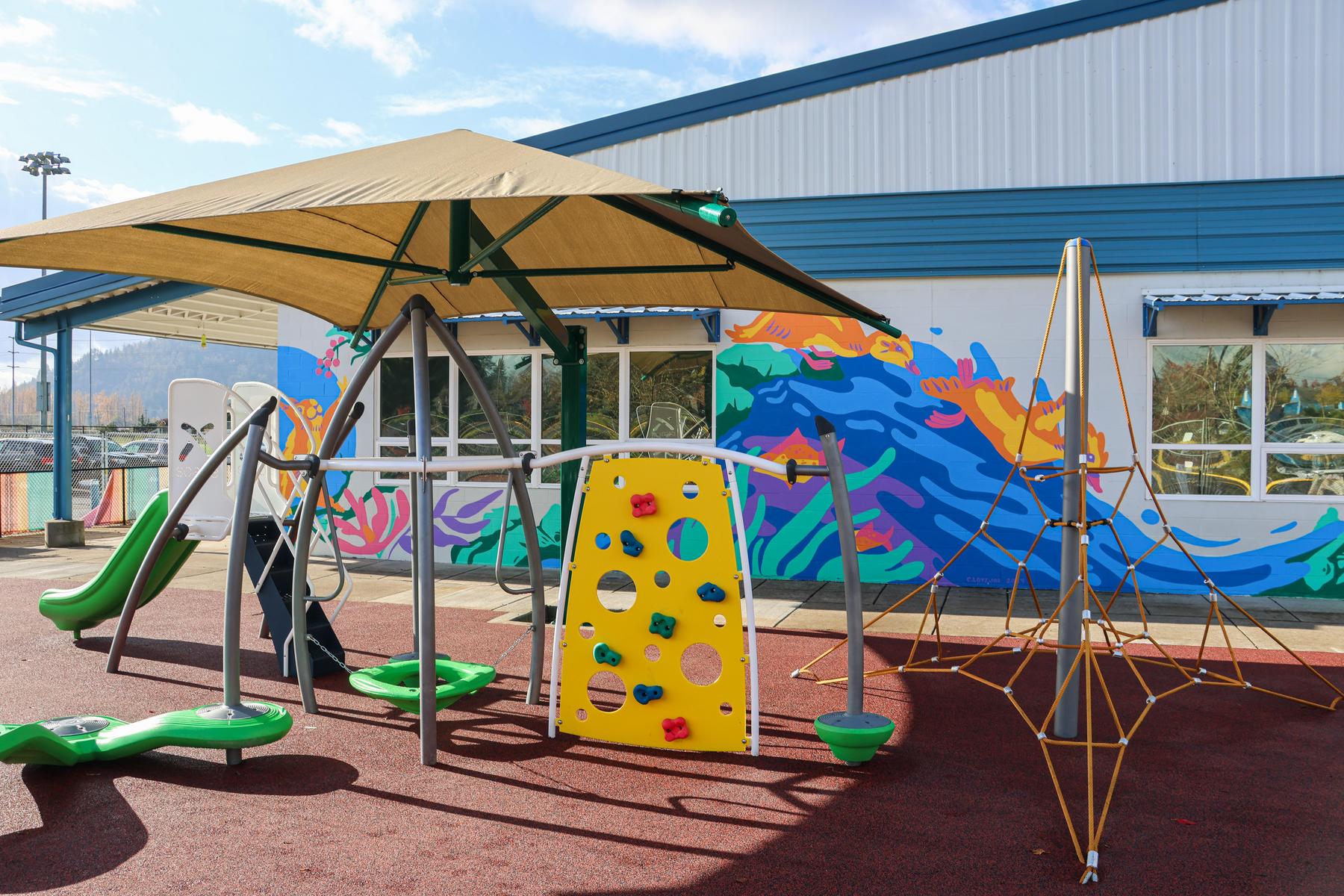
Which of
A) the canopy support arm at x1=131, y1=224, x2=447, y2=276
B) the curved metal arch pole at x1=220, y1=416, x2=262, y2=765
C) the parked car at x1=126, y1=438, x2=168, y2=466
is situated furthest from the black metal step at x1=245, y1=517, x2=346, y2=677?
the parked car at x1=126, y1=438, x2=168, y2=466

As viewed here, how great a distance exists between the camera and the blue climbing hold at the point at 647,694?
4.87m

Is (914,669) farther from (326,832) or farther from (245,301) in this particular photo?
(245,301)

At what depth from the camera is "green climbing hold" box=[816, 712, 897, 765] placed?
4.46m

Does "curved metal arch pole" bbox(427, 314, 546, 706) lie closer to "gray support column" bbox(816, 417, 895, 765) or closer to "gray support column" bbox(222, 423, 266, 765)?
"gray support column" bbox(222, 423, 266, 765)

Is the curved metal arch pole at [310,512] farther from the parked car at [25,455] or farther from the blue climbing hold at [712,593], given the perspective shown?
the parked car at [25,455]

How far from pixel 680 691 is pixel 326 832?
5.82ft

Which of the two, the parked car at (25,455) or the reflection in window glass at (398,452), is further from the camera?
the parked car at (25,455)

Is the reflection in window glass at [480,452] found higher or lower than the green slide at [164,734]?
higher

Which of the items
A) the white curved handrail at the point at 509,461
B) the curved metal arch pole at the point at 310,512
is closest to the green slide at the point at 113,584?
the curved metal arch pole at the point at 310,512

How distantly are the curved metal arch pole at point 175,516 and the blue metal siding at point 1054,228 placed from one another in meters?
5.97

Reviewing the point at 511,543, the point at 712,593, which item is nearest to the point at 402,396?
the point at 511,543

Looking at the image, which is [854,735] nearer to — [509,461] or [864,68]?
[509,461]

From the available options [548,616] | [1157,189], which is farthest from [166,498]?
[1157,189]

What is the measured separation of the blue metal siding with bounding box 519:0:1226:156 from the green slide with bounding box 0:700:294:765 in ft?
25.2
